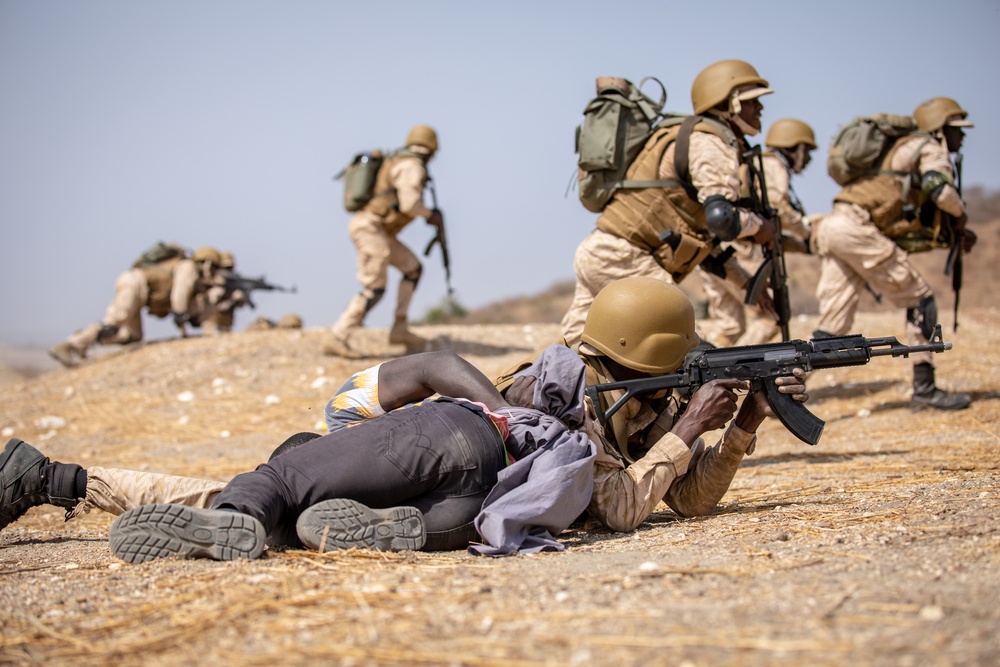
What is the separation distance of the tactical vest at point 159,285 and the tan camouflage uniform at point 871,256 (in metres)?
11.6

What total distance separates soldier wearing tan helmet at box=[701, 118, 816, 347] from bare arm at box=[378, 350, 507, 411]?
4.45m

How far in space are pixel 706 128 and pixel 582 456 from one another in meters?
2.95

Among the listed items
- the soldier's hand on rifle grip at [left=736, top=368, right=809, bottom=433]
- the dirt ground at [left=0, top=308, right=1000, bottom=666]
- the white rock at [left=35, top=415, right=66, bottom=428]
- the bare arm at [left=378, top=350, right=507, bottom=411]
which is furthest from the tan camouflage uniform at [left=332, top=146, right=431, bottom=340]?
the soldier's hand on rifle grip at [left=736, top=368, right=809, bottom=433]

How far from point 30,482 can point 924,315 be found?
235 inches

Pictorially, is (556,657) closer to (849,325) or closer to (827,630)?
(827,630)

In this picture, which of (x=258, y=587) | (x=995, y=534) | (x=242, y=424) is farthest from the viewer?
(x=242, y=424)

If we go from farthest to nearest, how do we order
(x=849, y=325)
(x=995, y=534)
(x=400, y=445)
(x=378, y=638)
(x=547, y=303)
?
(x=547, y=303), (x=849, y=325), (x=400, y=445), (x=995, y=534), (x=378, y=638)

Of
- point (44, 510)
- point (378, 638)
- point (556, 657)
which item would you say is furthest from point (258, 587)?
point (44, 510)

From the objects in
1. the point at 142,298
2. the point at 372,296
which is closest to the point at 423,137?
the point at 372,296

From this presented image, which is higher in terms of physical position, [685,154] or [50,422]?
[685,154]

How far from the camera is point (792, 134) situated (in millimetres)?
8383

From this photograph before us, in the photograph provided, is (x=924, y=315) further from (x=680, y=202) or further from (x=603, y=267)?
(x=603, y=267)

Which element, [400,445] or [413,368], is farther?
[413,368]

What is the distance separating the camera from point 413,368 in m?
3.24
